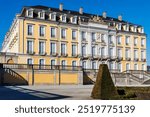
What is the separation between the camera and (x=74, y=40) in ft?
143

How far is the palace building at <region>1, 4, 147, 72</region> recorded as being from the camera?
39.0 m

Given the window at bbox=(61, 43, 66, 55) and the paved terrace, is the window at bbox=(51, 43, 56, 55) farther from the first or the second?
the paved terrace

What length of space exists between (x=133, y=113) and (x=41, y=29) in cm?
3602

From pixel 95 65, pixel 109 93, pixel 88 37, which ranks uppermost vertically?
pixel 88 37

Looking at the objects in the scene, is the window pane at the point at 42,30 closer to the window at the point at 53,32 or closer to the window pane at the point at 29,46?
the window at the point at 53,32

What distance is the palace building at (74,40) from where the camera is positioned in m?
39.0

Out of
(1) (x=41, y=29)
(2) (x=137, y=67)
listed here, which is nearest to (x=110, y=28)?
(2) (x=137, y=67)

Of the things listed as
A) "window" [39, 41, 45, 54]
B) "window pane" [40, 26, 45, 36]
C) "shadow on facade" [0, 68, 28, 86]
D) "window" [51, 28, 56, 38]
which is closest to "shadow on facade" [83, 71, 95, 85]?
"window" [39, 41, 45, 54]

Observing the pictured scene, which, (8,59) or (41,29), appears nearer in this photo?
(8,59)

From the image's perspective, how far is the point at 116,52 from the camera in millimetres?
48156

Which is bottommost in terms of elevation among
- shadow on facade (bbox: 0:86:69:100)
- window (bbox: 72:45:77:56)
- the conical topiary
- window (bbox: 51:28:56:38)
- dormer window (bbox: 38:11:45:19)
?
shadow on facade (bbox: 0:86:69:100)

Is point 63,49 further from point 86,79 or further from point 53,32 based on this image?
point 86,79

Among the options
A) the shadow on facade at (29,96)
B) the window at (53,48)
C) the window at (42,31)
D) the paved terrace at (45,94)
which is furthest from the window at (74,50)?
the shadow on facade at (29,96)

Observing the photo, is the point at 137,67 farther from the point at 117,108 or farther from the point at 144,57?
the point at 117,108
